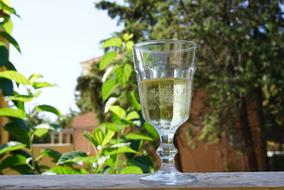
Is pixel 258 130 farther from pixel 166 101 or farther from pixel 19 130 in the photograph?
pixel 166 101

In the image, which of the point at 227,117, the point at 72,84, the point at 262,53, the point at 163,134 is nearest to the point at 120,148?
the point at 163,134

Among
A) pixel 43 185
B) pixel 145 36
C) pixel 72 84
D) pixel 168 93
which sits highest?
pixel 145 36

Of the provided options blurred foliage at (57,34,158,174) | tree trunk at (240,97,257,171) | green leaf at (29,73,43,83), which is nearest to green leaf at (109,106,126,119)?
blurred foliage at (57,34,158,174)

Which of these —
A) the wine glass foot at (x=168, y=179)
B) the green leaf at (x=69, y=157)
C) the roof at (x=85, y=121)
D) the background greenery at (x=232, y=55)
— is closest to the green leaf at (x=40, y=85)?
the green leaf at (x=69, y=157)

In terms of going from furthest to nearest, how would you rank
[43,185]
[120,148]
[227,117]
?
[227,117] < [120,148] < [43,185]

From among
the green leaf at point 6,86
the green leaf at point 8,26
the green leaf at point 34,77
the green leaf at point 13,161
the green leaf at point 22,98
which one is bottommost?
the green leaf at point 13,161

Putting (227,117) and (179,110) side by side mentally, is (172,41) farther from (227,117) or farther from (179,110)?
(227,117)

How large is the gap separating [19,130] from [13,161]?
0.26 ft

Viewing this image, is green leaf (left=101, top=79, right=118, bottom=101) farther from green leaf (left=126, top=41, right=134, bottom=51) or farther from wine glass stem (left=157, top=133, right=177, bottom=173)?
wine glass stem (left=157, top=133, right=177, bottom=173)

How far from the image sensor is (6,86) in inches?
38.4

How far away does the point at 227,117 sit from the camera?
6.93m

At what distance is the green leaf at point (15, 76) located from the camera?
934 mm

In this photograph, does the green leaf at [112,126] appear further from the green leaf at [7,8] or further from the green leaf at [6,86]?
the green leaf at [7,8]

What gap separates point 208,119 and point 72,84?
343 centimetres
